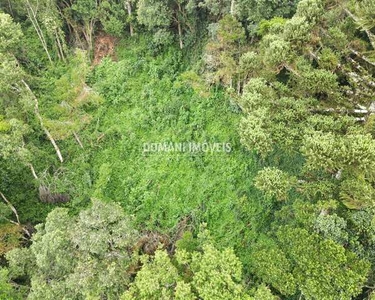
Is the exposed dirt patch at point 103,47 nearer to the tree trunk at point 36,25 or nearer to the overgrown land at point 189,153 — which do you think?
the overgrown land at point 189,153

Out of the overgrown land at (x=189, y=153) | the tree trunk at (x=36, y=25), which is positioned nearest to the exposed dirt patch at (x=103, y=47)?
the overgrown land at (x=189, y=153)

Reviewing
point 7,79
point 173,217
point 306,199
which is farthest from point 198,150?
point 7,79

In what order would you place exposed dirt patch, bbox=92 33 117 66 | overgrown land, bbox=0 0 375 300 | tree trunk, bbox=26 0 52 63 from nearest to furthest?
overgrown land, bbox=0 0 375 300
tree trunk, bbox=26 0 52 63
exposed dirt patch, bbox=92 33 117 66

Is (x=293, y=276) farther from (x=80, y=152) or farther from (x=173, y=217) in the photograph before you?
(x=80, y=152)

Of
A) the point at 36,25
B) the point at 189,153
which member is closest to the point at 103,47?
the point at 36,25

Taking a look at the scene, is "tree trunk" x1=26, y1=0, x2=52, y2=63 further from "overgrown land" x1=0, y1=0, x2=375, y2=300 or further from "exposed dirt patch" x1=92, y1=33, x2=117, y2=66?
"exposed dirt patch" x1=92, y1=33, x2=117, y2=66

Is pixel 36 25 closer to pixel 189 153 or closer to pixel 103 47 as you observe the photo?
pixel 103 47

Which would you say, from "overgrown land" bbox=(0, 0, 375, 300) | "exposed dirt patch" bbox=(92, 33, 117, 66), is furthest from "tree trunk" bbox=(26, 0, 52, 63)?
"exposed dirt patch" bbox=(92, 33, 117, 66)
